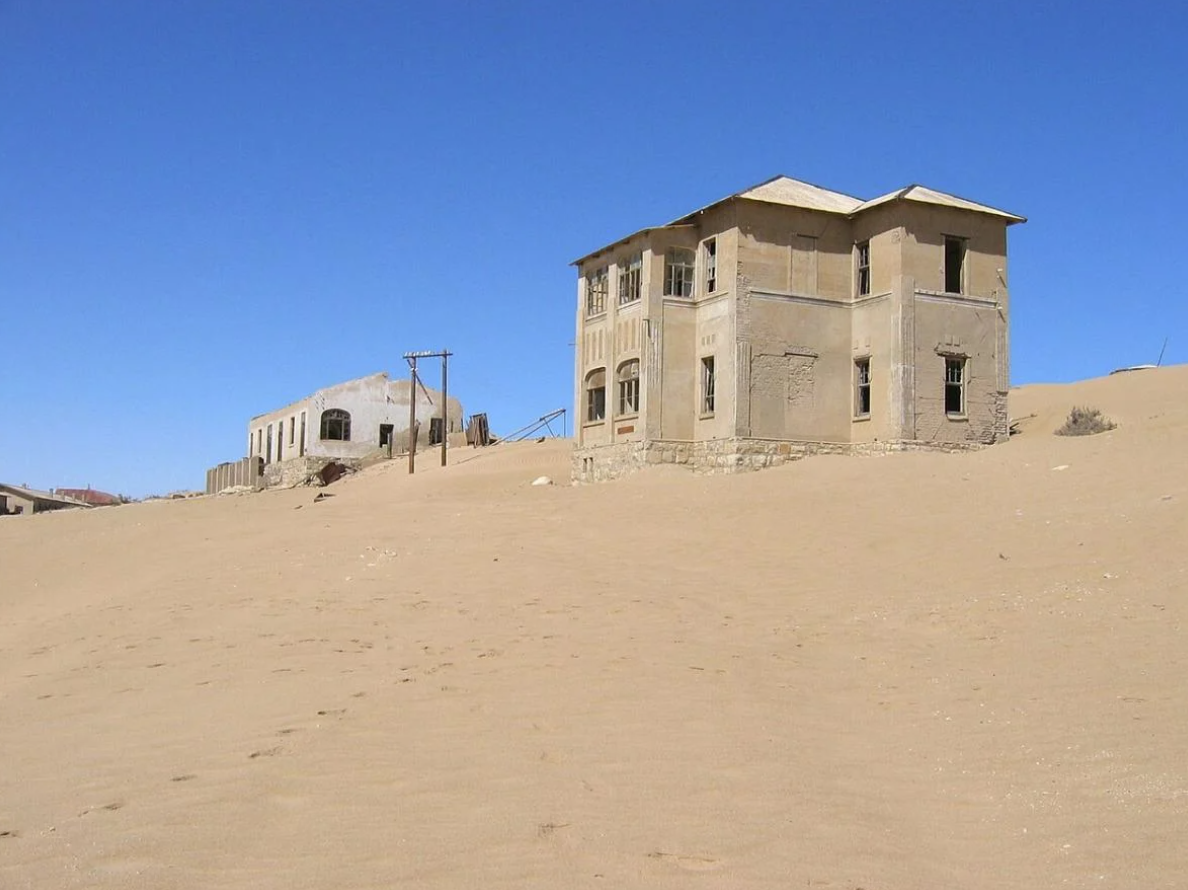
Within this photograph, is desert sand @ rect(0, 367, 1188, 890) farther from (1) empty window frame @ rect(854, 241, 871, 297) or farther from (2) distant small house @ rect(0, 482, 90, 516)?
(2) distant small house @ rect(0, 482, 90, 516)

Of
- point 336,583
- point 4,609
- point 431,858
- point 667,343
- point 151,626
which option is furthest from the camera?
point 667,343

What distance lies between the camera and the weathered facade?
5581 cm

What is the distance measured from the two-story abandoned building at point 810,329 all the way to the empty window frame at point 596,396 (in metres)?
1.30

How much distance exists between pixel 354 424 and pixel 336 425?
A: 904mm

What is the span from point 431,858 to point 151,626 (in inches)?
298

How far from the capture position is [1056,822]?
524cm

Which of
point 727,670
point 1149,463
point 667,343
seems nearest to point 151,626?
point 727,670

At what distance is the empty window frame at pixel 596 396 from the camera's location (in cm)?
3134

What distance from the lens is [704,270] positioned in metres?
29.2

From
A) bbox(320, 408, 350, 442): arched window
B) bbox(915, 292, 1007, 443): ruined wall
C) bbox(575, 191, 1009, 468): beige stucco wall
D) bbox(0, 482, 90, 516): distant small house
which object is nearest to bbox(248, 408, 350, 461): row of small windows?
bbox(320, 408, 350, 442): arched window

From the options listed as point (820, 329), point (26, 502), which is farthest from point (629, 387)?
point (26, 502)

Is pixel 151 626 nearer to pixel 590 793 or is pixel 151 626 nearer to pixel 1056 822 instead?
pixel 590 793

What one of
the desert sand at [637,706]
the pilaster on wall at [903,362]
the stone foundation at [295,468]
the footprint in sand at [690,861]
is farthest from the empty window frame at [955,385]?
the stone foundation at [295,468]

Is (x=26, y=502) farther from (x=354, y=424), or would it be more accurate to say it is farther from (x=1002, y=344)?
(x=1002, y=344)
